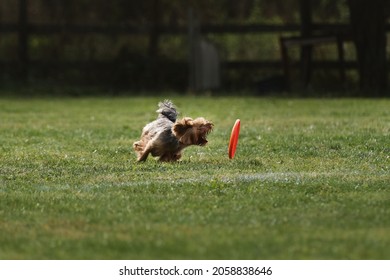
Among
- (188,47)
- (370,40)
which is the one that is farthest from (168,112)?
(188,47)

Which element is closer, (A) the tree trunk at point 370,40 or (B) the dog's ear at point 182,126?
(B) the dog's ear at point 182,126

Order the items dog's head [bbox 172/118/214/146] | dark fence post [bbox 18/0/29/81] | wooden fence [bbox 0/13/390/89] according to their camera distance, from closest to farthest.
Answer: dog's head [bbox 172/118/214/146] → wooden fence [bbox 0/13/390/89] → dark fence post [bbox 18/0/29/81]

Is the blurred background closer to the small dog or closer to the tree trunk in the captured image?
the tree trunk

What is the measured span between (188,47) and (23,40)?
4.86 m

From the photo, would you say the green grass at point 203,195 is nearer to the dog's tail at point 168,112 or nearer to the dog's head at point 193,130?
the dog's head at point 193,130

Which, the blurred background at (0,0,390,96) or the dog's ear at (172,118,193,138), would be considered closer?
the dog's ear at (172,118,193,138)

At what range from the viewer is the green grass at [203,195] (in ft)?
26.9

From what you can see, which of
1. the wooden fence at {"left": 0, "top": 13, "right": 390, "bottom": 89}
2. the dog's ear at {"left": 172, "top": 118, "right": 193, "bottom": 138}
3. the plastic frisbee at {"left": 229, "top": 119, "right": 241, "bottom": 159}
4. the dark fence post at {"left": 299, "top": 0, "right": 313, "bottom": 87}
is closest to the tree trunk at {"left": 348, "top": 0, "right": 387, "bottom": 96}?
the dark fence post at {"left": 299, "top": 0, "right": 313, "bottom": 87}

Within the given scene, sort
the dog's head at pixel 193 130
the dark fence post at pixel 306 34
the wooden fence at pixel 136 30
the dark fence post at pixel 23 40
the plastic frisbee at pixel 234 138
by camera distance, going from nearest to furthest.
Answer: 1. the dog's head at pixel 193 130
2. the plastic frisbee at pixel 234 138
3. the dark fence post at pixel 306 34
4. the wooden fence at pixel 136 30
5. the dark fence post at pixel 23 40

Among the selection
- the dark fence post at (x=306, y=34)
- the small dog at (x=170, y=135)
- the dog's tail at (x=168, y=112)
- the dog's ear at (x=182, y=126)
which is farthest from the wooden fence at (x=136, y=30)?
the dog's ear at (x=182, y=126)

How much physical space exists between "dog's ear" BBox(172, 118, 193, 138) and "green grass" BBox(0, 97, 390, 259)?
0.38 m

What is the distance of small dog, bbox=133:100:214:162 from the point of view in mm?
12469

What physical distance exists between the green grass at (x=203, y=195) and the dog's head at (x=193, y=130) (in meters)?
0.29

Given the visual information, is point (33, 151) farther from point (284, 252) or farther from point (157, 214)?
point (284, 252)
